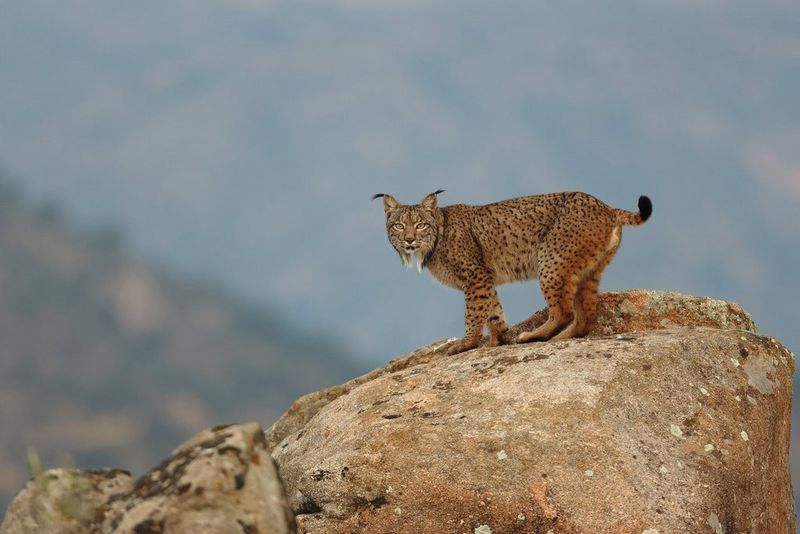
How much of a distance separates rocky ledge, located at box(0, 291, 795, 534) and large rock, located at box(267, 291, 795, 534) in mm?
14

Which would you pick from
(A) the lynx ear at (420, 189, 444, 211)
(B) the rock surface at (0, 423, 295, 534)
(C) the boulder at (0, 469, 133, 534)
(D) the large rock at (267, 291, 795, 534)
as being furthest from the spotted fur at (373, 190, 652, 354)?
(C) the boulder at (0, 469, 133, 534)

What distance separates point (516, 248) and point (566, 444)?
4.57 m

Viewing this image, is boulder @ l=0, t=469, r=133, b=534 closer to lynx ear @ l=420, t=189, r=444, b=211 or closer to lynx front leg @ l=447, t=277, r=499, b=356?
lynx front leg @ l=447, t=277, r=499, b=356

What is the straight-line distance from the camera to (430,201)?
14.9m

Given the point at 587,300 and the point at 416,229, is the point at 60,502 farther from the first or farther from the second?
the point at 416,229

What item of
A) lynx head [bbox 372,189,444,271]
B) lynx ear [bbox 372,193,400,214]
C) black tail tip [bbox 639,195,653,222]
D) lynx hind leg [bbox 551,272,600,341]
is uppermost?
lynx ear [bbox 372,193,400,214]

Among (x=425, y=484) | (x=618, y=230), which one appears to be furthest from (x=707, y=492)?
(x=618, y=230)

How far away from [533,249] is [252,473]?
7.85 m

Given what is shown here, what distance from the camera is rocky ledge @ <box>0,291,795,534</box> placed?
963 centimetres

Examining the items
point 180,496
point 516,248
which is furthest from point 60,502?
point 516,248

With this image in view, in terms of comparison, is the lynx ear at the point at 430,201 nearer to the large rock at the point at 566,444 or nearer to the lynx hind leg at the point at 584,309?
the lynx hind leg at the point at 584,309

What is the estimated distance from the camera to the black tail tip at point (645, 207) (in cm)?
1319

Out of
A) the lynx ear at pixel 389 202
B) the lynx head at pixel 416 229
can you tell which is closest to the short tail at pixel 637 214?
the lynx head at pixel 416 229

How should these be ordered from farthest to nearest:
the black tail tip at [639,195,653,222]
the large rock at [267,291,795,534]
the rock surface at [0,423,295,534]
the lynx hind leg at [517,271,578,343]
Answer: the black tail tip at [639,195,653,222], the lynx hind leg at [517,271,578,343], the large rock at [267,291,795,534], the rock surface at [0,423,295,534]
